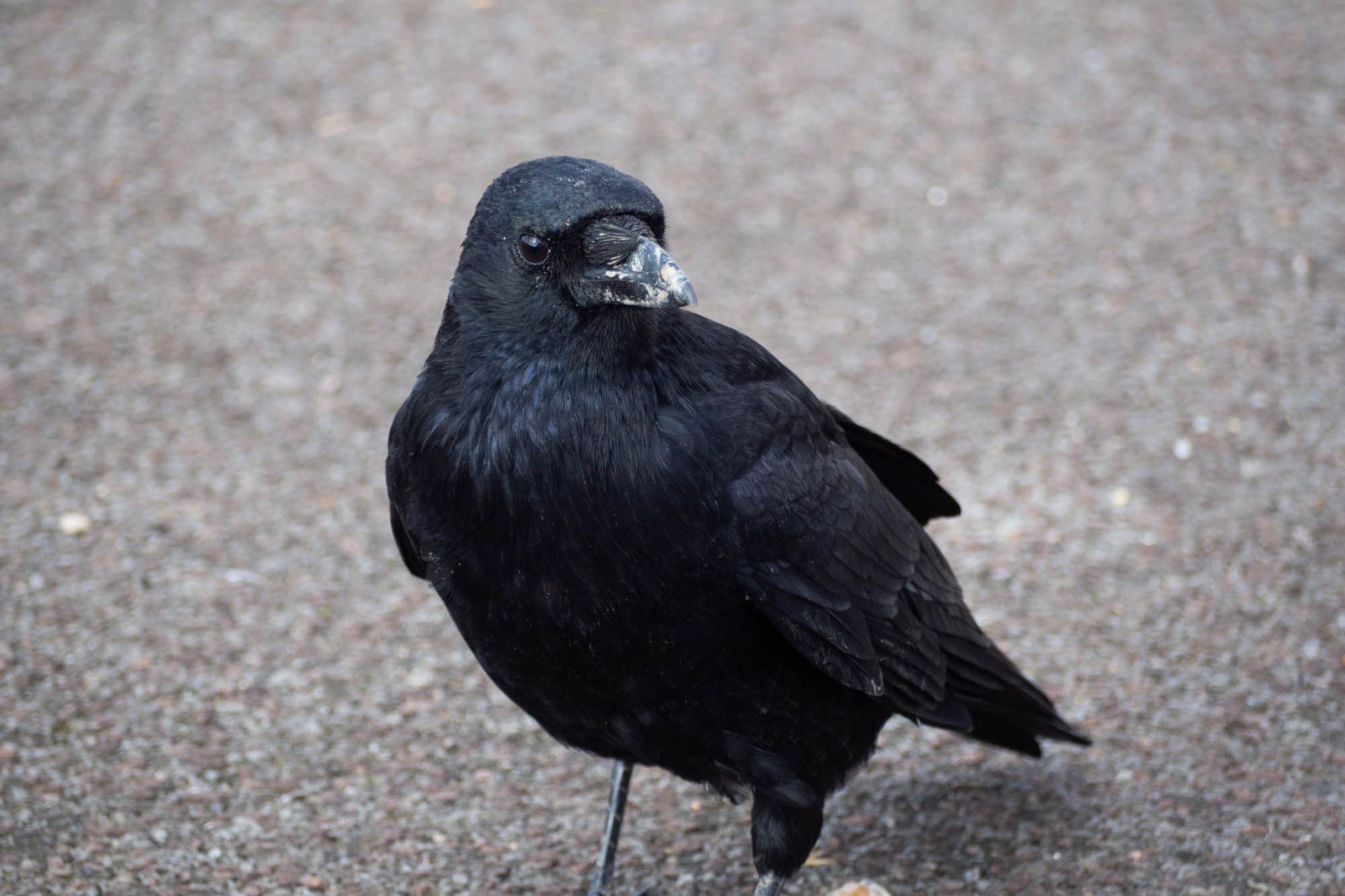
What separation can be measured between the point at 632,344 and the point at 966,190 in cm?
508

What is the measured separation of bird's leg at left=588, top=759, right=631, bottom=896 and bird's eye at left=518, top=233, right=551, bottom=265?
5.48 ft

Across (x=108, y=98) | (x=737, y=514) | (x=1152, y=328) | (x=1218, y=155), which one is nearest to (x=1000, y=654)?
(x=737, y=514)

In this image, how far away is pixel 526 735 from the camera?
189 inches

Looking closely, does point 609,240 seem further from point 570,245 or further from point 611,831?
point 611,831

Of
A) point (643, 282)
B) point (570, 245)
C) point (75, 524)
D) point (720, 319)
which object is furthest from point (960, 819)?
point (75, 524)

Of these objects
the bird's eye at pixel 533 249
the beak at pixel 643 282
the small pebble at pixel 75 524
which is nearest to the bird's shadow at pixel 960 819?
the beak at pixel 643 282

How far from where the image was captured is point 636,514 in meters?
3.12

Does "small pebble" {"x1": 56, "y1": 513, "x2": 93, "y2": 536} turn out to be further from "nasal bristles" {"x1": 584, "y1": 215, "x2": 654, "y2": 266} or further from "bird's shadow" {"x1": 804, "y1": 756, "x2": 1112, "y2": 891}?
"nasal bristles" {"x1": 584, "y1": 215, "x2": 654, "y2": 266}

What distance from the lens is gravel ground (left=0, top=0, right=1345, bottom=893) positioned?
4.32 m

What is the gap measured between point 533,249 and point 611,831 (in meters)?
1.88

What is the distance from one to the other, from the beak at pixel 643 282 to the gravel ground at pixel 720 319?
2.02 meters

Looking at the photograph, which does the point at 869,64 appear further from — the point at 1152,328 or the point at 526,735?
the point at 526,735

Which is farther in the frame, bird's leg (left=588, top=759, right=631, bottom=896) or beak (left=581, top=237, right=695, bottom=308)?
bird's leg (left=588, top=759, right=631, bottom=896)

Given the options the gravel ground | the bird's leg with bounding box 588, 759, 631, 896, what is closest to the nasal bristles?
the bird's leg with bounding box 588, 759, 631, 896
